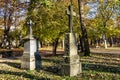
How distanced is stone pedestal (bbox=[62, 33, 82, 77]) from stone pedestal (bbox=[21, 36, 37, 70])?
3307 mm

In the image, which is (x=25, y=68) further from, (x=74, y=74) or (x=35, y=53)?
(x=74, y=74)

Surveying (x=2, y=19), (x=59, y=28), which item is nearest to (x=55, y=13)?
(x=59, y=28)

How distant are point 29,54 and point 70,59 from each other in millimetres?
3838

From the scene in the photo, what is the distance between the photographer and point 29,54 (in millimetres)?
15555

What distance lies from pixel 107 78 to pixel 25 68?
5840mm

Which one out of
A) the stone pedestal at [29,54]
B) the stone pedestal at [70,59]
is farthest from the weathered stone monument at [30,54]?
the stone pedestal at [70,59]

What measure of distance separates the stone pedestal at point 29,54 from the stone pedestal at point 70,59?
3.31m

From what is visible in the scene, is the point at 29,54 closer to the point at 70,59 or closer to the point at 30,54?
the point at 30,54

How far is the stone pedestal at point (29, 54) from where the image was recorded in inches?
604

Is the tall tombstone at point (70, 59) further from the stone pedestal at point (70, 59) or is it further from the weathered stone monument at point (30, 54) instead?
the weathered stone monument at point (30, 54)

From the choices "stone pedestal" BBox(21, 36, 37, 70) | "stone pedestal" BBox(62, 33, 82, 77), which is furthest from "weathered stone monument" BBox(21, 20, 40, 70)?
"stone pedestal" BBox(62, 33, 82, 77)

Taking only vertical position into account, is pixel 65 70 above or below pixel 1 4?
below

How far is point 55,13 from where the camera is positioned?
91.7 feet

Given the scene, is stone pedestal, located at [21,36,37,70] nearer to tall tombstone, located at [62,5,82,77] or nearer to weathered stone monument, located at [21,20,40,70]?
weathered stone monument, located at [21,20,40,70]
